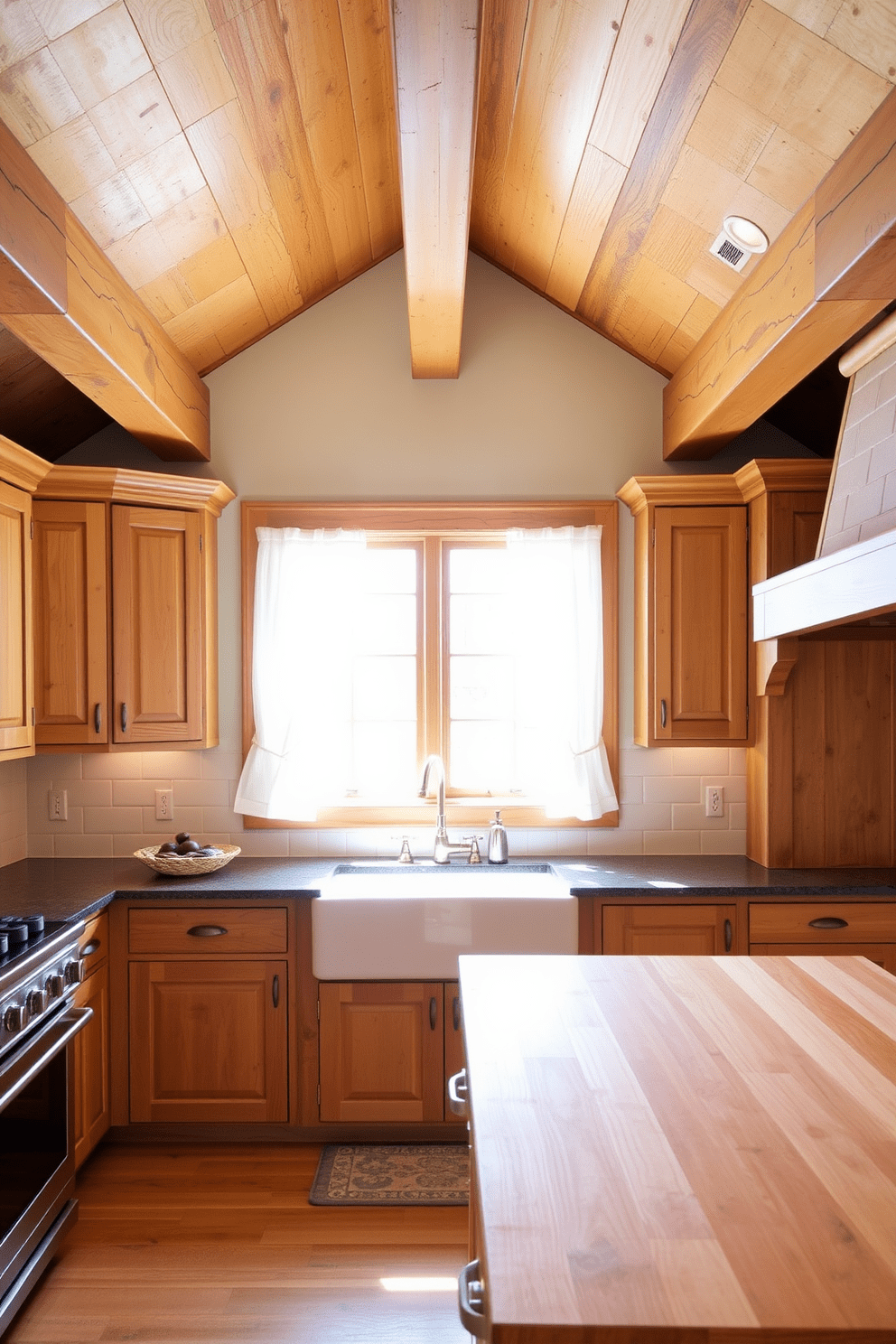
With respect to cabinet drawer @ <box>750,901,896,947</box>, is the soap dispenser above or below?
above

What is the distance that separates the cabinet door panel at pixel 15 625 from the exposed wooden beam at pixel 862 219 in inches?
96.4

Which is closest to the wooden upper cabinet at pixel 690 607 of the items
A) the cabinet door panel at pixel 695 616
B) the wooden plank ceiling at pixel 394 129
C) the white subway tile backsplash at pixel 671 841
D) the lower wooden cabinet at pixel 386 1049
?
the cabinet door panel at pixel 695 616

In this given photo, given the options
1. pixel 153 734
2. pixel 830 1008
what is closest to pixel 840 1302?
pixel 830 1008

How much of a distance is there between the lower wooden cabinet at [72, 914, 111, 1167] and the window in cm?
82

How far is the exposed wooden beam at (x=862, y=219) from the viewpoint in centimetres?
186

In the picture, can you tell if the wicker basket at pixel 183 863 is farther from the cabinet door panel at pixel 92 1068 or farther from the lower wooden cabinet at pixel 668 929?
the lower wooden cabinet at pixel 668 929

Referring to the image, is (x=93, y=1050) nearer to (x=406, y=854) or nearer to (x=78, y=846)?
(x=78, y=846)

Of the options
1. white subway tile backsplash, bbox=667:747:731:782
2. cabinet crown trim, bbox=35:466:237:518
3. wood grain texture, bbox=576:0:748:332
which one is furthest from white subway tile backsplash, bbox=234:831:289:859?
wood grain texture, bbox=576:0:748:332

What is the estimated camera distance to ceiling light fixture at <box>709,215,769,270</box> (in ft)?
8.20

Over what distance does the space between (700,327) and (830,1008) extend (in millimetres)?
2288

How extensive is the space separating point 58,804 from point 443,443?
2073mm

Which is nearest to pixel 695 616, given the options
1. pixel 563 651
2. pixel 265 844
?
pixel 563 651

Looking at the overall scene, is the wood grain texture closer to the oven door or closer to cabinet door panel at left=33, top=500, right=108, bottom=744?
cabinet door panel at left=33, top=500, right=108, bottom=744

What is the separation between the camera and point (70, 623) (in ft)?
10.6
